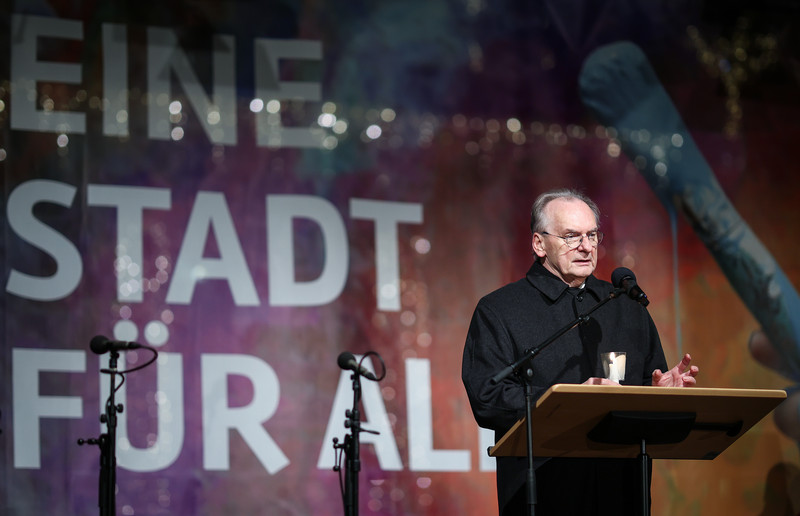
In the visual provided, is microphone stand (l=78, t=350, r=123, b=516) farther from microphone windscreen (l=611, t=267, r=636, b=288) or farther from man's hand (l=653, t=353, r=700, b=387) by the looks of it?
man's hand (l=653, t=353, r=700, b=387)

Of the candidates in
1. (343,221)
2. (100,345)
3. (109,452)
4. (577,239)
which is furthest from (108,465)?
(577,239)

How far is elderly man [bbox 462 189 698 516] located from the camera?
2.99 meters

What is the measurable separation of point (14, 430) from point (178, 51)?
7.08 feet

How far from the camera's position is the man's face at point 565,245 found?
127 inches

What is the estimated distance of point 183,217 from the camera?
17.1 feet

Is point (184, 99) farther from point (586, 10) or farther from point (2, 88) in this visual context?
point (586, 10)

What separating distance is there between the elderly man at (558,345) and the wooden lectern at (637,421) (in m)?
0.16

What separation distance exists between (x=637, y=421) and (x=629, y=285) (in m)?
0.44

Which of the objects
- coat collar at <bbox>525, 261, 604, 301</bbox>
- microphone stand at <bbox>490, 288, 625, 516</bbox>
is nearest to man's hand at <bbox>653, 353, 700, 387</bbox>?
microphone stand at <bbox>490, 288, 625, 516</bbox>

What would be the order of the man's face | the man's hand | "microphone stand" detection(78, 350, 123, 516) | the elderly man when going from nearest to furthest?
the man's hand < the elderly man < the man's face < "microphone stand" detection(78, 350, 123, 516)

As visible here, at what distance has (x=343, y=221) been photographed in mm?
5453

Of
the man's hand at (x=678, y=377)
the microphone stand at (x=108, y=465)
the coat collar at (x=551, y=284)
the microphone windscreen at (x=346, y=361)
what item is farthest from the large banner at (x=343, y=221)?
the man's hand at (x=678, y=377)

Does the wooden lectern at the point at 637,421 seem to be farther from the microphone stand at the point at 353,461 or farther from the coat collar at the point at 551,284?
the microphone stand at the point at 353,461

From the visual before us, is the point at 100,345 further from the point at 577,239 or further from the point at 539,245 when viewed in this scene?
the point at 577,239
